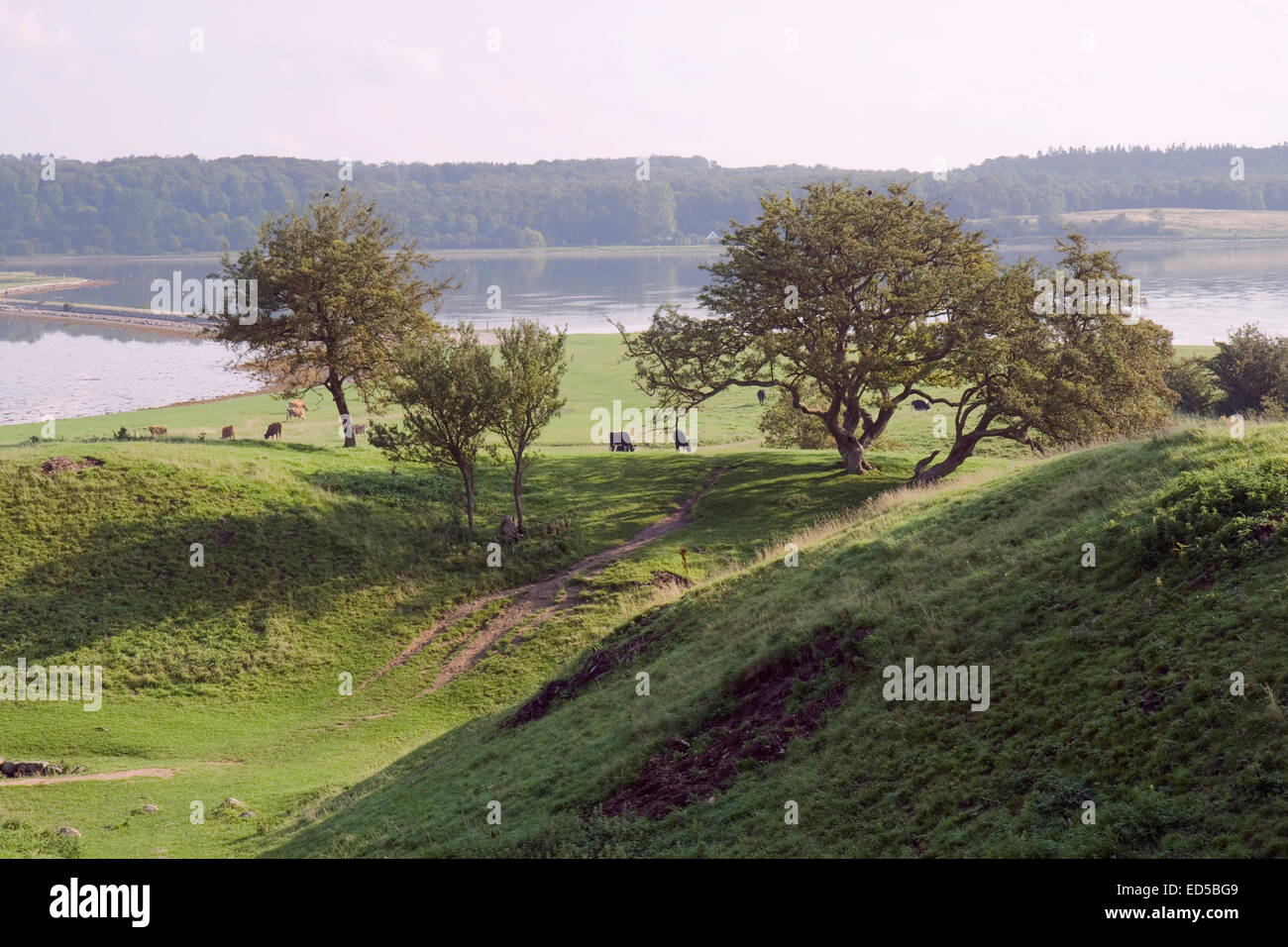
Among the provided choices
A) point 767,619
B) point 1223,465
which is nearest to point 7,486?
point 767,619

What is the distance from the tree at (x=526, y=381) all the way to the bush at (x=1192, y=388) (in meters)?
41.1

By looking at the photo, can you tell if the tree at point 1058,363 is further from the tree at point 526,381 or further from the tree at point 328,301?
the tree at point 328,301

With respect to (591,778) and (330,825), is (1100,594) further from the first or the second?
(330,825)

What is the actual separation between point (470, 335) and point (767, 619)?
2299 centimetres

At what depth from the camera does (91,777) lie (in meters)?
25.4

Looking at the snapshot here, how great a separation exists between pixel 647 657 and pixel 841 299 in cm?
2680

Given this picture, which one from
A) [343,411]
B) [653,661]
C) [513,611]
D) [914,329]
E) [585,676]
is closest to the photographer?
[653,661]

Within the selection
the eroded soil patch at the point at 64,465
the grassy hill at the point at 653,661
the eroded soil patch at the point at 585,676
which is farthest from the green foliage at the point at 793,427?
the eroded soil patch at the point at 64,465

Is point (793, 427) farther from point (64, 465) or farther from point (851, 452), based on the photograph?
point (64, 465)

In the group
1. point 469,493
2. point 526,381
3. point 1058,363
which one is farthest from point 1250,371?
point 469,493

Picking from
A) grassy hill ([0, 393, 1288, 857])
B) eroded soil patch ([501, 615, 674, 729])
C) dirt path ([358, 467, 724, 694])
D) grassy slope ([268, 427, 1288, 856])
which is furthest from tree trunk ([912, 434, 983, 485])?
eroded soil patch ([501, 615, 674, 729])

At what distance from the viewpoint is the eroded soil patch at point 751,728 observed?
53.3ft

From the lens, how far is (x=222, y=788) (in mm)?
24484

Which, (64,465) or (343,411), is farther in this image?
(343,411)
